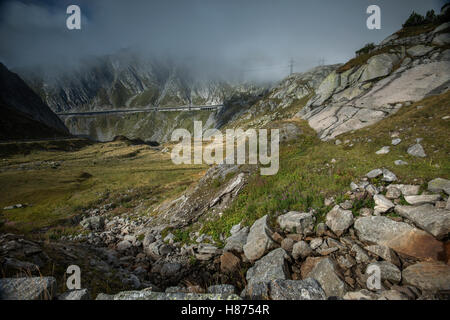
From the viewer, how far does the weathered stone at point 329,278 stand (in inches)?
245

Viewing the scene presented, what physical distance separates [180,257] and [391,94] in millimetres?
27351

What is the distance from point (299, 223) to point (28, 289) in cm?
1051

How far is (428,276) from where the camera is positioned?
5.72m

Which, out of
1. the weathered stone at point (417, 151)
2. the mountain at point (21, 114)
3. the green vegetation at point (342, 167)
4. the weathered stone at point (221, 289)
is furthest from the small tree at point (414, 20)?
the mountain at point (21, 114)

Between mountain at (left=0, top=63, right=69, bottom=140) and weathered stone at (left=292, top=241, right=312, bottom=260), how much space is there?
170 m

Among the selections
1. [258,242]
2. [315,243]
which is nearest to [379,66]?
[315,243]

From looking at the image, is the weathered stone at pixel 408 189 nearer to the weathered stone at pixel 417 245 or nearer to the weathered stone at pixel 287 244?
the weathered stone at pixel 417 245

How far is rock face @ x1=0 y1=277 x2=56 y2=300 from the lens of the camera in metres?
4.51

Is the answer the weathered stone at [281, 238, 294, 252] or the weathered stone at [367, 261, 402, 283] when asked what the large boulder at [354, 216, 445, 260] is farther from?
the weathered stone at [281, 238, 294, 252]

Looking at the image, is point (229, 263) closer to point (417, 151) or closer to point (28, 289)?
→ point (28, 289)
